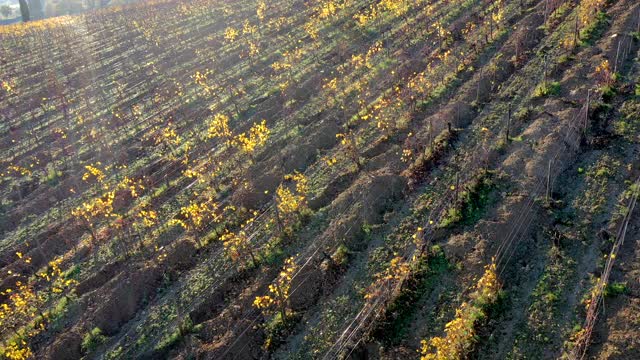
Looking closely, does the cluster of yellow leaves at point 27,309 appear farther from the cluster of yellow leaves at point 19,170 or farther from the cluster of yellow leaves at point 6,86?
the cluster of yellow leaves at point 6,86

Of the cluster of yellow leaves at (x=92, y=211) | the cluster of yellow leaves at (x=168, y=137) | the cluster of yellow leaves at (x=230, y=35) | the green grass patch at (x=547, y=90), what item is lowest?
the cluster of yellow leaves at (x=92, y=211)

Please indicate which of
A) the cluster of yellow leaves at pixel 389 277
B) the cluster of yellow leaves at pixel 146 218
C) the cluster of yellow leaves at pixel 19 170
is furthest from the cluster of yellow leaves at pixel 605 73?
the cluster of yellow leaves at pixel 19 170

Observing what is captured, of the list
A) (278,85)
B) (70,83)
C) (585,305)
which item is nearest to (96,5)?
(70,83)

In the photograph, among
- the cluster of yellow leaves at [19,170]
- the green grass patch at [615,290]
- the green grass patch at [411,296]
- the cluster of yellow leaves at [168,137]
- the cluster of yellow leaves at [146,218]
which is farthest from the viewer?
the cluster of yellow leaves at [168,137]

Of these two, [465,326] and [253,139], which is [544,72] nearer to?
[253,139]

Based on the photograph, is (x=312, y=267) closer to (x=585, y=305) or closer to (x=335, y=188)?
(x=335, y=188)
